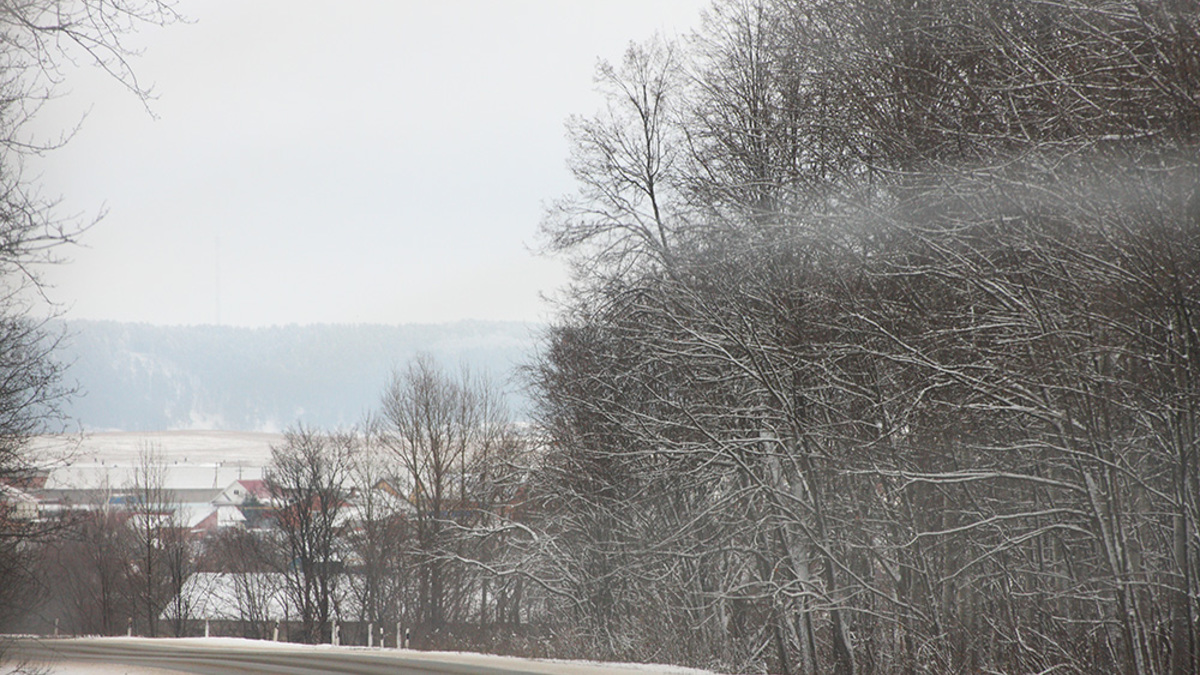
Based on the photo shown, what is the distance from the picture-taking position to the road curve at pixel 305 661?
16.7 m

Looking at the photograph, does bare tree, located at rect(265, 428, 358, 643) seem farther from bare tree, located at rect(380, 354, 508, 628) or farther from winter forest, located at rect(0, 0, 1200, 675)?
winter forest, located at rect(0, 0, 1200, 675)

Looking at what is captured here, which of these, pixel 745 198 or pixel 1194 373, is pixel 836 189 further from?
pixel 1194 373

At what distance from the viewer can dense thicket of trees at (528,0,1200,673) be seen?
Answer: 7.64 m

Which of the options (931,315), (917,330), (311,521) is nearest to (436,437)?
(311,521)

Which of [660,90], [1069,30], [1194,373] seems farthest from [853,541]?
[660,90]

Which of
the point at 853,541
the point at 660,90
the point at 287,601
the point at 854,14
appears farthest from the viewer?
the point at 287,601

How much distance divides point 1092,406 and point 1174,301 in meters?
1.74

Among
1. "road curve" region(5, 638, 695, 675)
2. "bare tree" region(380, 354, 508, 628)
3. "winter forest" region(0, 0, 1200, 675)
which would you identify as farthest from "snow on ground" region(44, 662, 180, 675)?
"bare tree" region(380, 354, 508, 628)

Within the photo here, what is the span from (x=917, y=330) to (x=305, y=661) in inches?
→ 596

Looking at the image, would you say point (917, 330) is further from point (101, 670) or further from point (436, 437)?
point (436, 437)

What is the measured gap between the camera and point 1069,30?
7.71 metres

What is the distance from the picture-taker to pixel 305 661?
20453 millimetres

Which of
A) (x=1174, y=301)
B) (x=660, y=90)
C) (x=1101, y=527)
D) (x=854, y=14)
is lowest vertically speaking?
(x=1101, y=527)

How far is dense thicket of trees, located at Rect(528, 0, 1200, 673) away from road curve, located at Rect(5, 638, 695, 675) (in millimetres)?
3251
